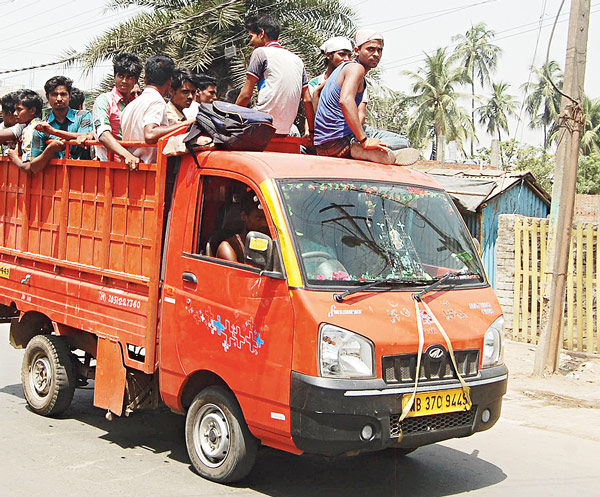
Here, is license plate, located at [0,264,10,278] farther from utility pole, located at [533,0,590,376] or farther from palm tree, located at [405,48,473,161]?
palm tree, located at [405,48,473,161]

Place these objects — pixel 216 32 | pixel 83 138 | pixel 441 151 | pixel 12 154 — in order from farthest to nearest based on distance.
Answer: pixel 441 151, pixel 216 32, pixel 12 154, pixel 83 138

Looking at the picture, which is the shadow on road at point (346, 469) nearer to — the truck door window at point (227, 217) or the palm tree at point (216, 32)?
the truck door window at point (227, 217)

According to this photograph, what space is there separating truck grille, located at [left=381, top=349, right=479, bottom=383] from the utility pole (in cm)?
485

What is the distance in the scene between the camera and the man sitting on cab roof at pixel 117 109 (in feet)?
19.7

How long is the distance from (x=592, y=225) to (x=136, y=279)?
7.13 m

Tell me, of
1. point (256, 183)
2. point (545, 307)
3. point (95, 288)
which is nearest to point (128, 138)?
point (95, 288)

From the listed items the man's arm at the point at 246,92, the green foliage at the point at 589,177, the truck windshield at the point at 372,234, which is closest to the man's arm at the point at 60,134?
the man's arm at the point at 246,92

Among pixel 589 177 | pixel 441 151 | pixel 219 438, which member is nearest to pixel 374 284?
pixel 219 438

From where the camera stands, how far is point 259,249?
4.62 meters

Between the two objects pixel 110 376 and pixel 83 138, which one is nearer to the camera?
pixel 110 376

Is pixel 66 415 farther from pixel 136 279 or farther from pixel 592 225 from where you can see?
pixel 592 225

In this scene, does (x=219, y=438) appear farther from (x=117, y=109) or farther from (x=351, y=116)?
(x=117, y=109)

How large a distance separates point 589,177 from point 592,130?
1456 cm

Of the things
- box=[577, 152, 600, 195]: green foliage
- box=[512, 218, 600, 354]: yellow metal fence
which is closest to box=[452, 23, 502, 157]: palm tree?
box=[577, 152, 600, 195]: green foliage
